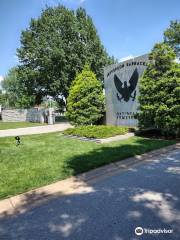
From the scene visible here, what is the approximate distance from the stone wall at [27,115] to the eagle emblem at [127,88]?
14.2 meters

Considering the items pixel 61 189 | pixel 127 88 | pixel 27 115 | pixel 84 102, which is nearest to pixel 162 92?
pixel 127 88

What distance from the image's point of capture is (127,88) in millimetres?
13922

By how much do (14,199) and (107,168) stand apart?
2709mm

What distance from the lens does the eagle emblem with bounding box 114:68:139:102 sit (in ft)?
44.0

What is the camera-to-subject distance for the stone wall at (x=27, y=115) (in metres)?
28.0

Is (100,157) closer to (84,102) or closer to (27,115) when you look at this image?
(84,102)

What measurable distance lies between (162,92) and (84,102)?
18.7ft

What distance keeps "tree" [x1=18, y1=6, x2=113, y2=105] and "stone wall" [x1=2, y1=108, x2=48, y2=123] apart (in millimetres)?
2753

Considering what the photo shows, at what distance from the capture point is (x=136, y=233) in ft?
9.98

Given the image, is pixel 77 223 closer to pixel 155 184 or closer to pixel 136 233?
pixel 136 233

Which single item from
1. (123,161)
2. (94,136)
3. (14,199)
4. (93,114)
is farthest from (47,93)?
(14,199)

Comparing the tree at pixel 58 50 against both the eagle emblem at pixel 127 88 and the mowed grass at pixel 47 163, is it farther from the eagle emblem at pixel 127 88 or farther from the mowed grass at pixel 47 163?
the mowed grass at pixel 47 163
